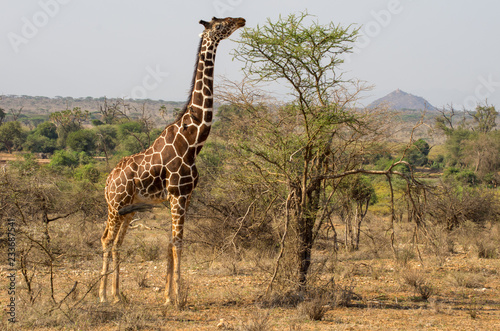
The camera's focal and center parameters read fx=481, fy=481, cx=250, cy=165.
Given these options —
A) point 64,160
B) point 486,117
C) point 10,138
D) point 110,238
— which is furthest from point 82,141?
point 486,117

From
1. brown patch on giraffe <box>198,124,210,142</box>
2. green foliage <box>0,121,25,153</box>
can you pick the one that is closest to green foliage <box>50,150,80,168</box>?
green foliage <box>0,121,25,153</box>

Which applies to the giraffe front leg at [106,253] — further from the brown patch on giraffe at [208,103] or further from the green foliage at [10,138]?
the green foliage at [10,138]

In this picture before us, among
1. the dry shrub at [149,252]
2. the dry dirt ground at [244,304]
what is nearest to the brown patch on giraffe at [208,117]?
the dry dirt ground at [244,304]

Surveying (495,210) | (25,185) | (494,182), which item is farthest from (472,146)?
(25,185)

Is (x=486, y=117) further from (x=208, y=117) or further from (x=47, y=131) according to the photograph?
(x=208, y=117)

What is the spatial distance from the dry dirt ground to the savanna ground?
15 mm

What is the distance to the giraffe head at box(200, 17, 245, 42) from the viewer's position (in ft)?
23.2

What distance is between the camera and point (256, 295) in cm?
757

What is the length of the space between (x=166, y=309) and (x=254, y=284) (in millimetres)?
2338

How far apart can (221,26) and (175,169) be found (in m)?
2.21

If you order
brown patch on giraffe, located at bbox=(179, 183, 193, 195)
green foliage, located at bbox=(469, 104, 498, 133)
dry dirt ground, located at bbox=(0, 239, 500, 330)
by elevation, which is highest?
green foliage, located at bbox=(469, 104, 498, 133)

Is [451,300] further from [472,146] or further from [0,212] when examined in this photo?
[472,146]

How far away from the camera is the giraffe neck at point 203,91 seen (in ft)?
23.3

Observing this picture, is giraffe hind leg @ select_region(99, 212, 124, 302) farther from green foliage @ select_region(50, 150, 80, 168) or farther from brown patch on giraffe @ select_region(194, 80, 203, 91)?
green foliage @ select_region(50, 150, 80, 168)
